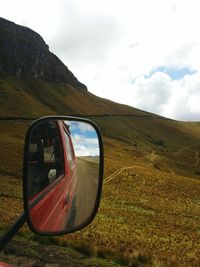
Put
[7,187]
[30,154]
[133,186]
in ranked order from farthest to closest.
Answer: [133,186] → [7,187] → [30,154]

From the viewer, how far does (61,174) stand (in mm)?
3506

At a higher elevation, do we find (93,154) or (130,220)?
(93,154)

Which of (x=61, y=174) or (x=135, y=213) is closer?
(x=61, y=174)

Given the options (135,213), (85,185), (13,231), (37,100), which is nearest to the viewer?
(13,231)

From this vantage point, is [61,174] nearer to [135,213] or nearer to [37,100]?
[135,213]

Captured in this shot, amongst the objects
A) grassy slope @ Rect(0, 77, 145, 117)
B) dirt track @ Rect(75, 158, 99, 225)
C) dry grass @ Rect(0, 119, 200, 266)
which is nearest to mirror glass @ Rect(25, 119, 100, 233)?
dirt track @ Rect(75, 158, 99, 225)

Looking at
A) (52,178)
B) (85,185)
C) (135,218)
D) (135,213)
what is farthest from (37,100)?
(52,178)

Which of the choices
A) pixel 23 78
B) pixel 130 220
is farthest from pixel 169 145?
pixel 130 220

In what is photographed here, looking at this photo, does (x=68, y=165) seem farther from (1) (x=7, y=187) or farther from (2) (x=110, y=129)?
(2) (x=110, y=129)

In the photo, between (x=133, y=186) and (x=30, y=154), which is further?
(x=133, y=186)

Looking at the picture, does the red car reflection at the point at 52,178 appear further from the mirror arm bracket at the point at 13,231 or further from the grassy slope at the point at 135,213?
the grassy slope at the point at 135,213

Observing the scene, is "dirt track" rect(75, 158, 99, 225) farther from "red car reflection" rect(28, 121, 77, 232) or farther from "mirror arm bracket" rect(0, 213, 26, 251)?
"mirror arm bracket" rect(0, 213, 26, 251)

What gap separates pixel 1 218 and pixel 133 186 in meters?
33.6

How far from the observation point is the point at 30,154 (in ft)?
9.90
